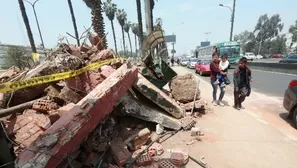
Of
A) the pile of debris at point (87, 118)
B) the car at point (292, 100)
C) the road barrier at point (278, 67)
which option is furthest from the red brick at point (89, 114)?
the road barrier at point (278, 67)

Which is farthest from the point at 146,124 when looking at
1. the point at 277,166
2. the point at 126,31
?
the point at 126,31

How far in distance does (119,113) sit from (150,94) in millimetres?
814

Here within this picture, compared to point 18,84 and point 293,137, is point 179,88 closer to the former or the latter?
point 293,137

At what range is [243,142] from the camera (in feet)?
12.1

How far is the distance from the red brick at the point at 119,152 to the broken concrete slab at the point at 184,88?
2.74 m

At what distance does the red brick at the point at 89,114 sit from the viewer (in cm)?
224

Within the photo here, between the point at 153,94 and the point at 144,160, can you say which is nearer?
the point at 144,160

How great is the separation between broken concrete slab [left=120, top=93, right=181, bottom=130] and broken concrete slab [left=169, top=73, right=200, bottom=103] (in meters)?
1.51

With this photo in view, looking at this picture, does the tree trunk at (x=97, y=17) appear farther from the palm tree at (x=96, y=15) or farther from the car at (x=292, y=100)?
the car at (x=292, y=100)

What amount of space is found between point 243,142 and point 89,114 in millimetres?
3007

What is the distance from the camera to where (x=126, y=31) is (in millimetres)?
65875

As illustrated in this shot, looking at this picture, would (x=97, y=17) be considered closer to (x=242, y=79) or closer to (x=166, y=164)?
(x=242, y=79)

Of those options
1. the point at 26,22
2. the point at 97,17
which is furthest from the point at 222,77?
the point at 26,22

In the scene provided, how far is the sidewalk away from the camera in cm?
309
